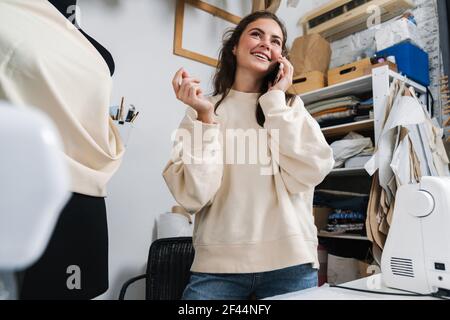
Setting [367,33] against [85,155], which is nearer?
[85,155]

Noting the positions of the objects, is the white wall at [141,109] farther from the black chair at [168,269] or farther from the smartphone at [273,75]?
the smartphone at [273,75]

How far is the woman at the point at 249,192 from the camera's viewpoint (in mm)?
737

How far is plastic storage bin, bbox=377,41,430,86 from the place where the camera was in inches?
66.4

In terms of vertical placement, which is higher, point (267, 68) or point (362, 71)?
point (362, 71)

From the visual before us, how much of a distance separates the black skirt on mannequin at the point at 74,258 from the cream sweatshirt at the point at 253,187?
0.65ft

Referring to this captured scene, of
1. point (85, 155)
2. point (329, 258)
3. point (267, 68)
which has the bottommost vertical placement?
point (329, 258)

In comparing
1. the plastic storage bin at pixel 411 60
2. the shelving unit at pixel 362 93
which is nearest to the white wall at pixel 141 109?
the shelving unit at pixel 362 93

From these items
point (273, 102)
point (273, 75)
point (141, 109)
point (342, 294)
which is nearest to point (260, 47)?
point (273, 75)

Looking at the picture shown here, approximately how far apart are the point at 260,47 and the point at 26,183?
92 cm

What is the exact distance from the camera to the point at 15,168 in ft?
0.36

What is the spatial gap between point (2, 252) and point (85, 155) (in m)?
0.58

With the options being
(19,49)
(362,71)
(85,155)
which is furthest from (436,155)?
(19,49)

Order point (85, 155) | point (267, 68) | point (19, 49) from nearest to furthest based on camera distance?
point (19, 49)
point (85, 155)
point (267, 68)
